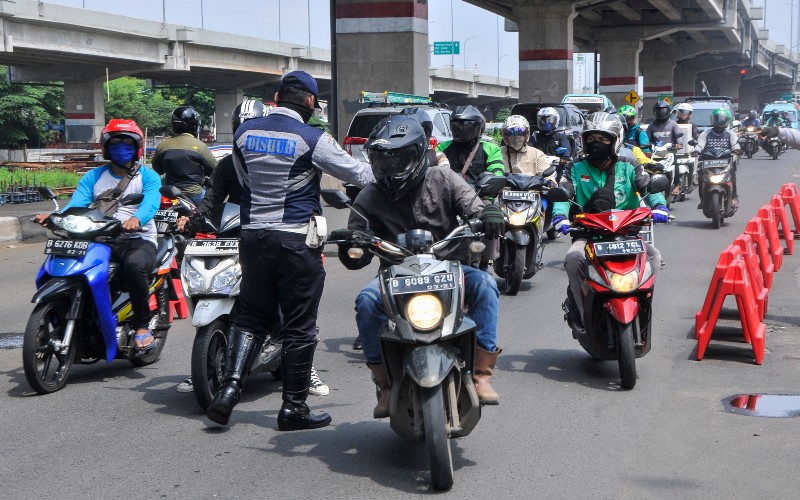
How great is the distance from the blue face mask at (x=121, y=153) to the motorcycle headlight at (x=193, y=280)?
54.8 inches

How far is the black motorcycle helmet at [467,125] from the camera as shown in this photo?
1024cm

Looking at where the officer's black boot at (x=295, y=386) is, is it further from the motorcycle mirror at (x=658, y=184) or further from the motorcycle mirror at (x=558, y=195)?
the motorcycle mirror at (x=658, y=184)

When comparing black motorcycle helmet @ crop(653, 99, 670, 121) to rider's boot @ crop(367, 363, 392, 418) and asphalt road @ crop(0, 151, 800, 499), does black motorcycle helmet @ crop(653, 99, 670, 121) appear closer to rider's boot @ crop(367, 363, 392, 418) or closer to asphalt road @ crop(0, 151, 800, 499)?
asphalt road @ crop(0, 151, 800, 499)

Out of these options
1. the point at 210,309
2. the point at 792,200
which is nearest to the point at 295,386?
the point at 210,309

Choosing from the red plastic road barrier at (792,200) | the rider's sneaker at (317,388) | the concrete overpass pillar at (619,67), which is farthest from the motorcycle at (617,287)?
the concrete overpass pillar at (619,67)

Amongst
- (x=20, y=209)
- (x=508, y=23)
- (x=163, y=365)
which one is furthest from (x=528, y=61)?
(x=163, y=365)

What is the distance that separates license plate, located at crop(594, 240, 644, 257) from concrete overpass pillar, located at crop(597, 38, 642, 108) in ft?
181

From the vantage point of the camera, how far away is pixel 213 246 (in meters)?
6.80

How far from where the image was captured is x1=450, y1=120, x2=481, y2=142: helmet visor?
33.6 feet

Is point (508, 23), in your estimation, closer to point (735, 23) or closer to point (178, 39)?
point (735, 23)

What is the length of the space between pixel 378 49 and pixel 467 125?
22418mm

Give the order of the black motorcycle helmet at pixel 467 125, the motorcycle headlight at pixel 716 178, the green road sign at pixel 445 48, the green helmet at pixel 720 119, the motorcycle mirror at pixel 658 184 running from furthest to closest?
1. the green road sign at pixel 445 48
2. the green helmet at pixel 720 119
3. the motorcycle headlight at pixel 716 178
4. the black motorcycle helmet at pixel 467 125
5. the motorcycle mirror at pixel 658 184

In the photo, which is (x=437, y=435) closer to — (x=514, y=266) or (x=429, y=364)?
(x=429, y=364)

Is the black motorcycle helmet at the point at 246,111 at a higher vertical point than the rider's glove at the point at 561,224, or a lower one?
higher
